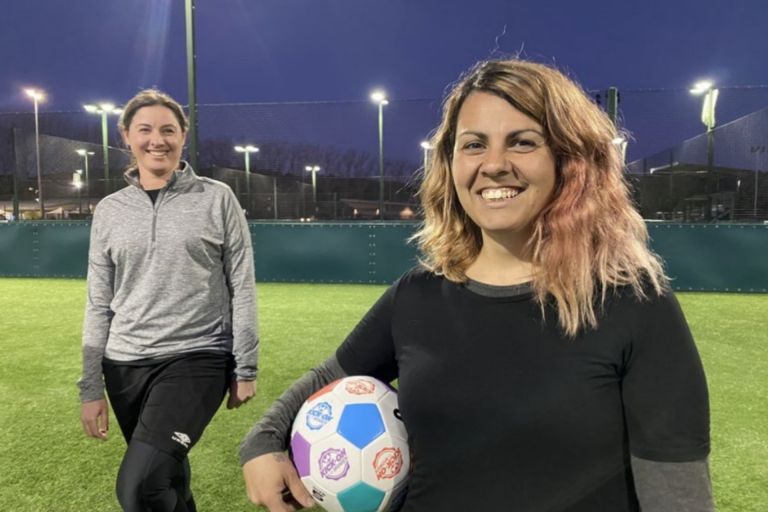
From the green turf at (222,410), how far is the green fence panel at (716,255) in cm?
86

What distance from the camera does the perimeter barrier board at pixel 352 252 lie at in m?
10.8

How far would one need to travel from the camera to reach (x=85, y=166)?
52.3ft

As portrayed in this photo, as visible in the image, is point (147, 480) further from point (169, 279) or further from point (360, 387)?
point (360, 387)

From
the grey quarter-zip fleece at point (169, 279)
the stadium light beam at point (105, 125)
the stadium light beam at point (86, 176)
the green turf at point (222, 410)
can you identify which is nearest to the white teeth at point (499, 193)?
the grey quarter-zip fleece at point (169, 279)

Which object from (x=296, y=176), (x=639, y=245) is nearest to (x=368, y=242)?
(x=296, y=176)

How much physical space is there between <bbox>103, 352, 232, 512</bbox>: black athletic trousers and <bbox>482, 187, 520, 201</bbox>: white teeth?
1715mm

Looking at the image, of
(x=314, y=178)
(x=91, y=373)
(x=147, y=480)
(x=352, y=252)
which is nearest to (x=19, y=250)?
(x=314, y=178)

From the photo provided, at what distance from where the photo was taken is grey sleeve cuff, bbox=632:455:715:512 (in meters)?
1.13

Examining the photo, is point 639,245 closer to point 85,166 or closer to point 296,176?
point 296,176

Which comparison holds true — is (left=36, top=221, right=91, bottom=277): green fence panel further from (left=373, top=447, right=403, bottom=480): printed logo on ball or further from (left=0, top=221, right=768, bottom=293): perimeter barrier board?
(left=373, top=447, right=403, bottom=480): printed logo on ball

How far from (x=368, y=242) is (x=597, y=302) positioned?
10.9 metres

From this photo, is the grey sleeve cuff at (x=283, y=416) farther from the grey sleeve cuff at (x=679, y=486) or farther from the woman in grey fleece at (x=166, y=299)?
the woman in grey fleece at (x=166, y=299)

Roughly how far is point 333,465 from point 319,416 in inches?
5.3

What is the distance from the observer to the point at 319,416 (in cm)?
161
